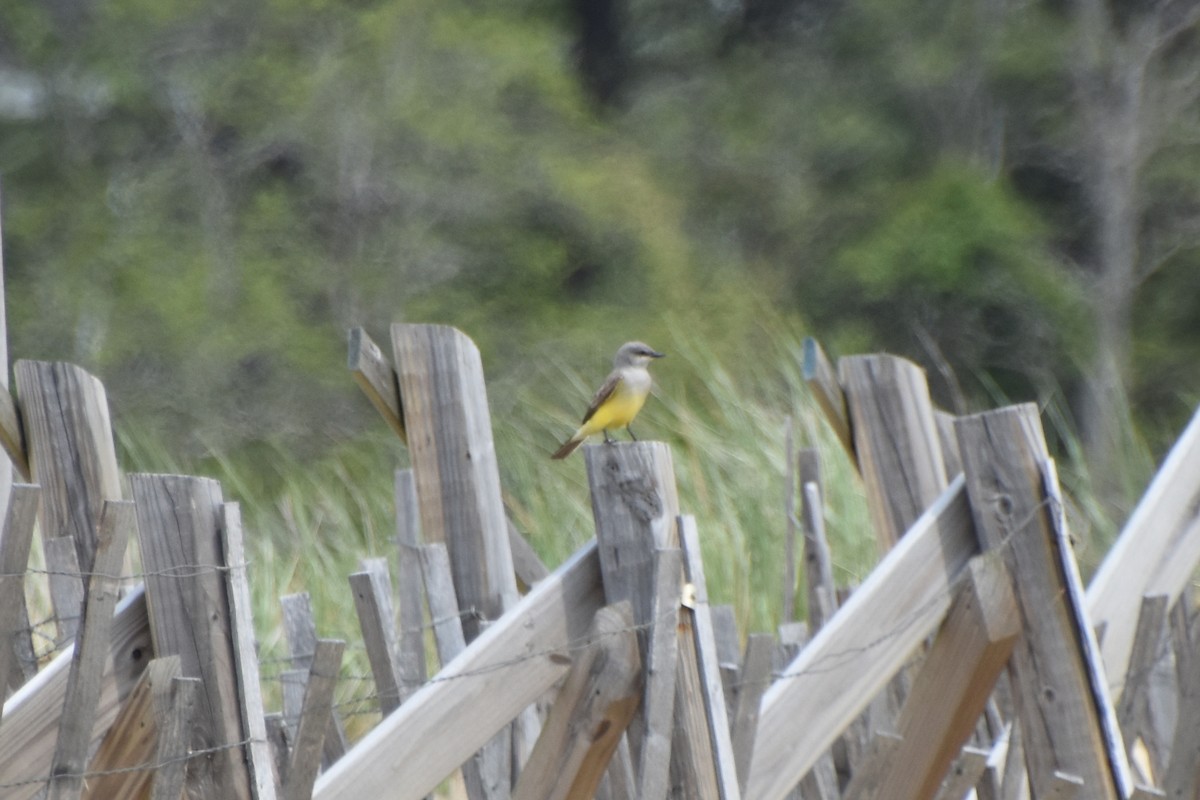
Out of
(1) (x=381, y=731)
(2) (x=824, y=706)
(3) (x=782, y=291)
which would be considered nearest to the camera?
(1) (x=381, y=731)

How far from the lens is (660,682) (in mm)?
2617

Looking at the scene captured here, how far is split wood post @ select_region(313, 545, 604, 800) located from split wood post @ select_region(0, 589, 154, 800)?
30 centimetres

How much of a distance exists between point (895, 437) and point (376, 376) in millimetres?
1192

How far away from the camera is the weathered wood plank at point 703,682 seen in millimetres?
2656

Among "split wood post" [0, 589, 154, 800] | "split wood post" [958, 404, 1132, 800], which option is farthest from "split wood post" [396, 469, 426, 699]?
"split wood post" [958, 404, 1132, 800]

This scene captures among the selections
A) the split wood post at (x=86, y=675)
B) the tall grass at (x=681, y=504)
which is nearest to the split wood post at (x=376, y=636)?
the split wood post at (x=86, y=675)

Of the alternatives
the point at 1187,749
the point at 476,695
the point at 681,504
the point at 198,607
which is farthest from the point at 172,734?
the point at 681,504

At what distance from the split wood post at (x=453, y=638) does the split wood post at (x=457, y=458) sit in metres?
0.06

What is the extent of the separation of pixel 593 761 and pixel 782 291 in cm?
1542

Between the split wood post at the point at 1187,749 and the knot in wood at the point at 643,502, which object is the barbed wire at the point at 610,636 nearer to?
the knot in wood at the point at 643,502

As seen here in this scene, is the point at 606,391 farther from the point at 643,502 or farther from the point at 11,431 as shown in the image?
the point at 643,502

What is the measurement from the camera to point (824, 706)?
2947mm

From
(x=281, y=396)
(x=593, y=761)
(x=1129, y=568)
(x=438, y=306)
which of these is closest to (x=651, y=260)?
(x=438, y=306)

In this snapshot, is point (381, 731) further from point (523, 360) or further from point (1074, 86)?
A: point (1074, 86)
